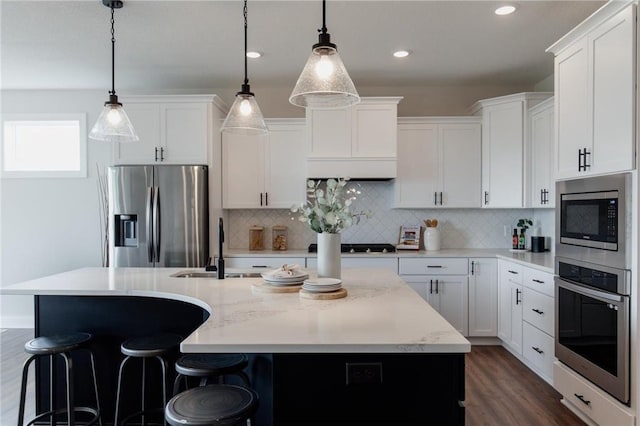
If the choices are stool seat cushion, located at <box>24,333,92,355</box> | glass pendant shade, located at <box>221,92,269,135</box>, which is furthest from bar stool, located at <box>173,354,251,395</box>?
glass pendant shade, located at <box>221,92,269,135</box>

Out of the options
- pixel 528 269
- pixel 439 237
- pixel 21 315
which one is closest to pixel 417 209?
pixel 439 237

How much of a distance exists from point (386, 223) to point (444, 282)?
983 millimetres

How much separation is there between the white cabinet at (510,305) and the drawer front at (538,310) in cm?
13

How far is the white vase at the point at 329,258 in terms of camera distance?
2395mm

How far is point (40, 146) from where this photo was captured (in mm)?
5113

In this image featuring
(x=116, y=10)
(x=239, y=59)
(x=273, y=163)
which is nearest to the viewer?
(x=116, y=10)

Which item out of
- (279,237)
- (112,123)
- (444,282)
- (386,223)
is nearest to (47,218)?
(279,237)

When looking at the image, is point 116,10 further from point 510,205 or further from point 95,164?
point 510,205

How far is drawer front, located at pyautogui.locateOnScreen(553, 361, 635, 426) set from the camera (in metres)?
2.29

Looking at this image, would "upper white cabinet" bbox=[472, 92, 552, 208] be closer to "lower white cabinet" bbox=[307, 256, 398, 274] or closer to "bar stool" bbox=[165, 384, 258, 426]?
"lower white cabinet" bbox=[307, 256, 398, 274]

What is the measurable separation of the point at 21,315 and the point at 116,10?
396cm

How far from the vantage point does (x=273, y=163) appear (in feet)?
15.3

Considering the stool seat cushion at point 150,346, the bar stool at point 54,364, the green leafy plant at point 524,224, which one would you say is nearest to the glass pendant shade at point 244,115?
the stool seat cushion at point 150,346

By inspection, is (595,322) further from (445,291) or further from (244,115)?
(244,115)
